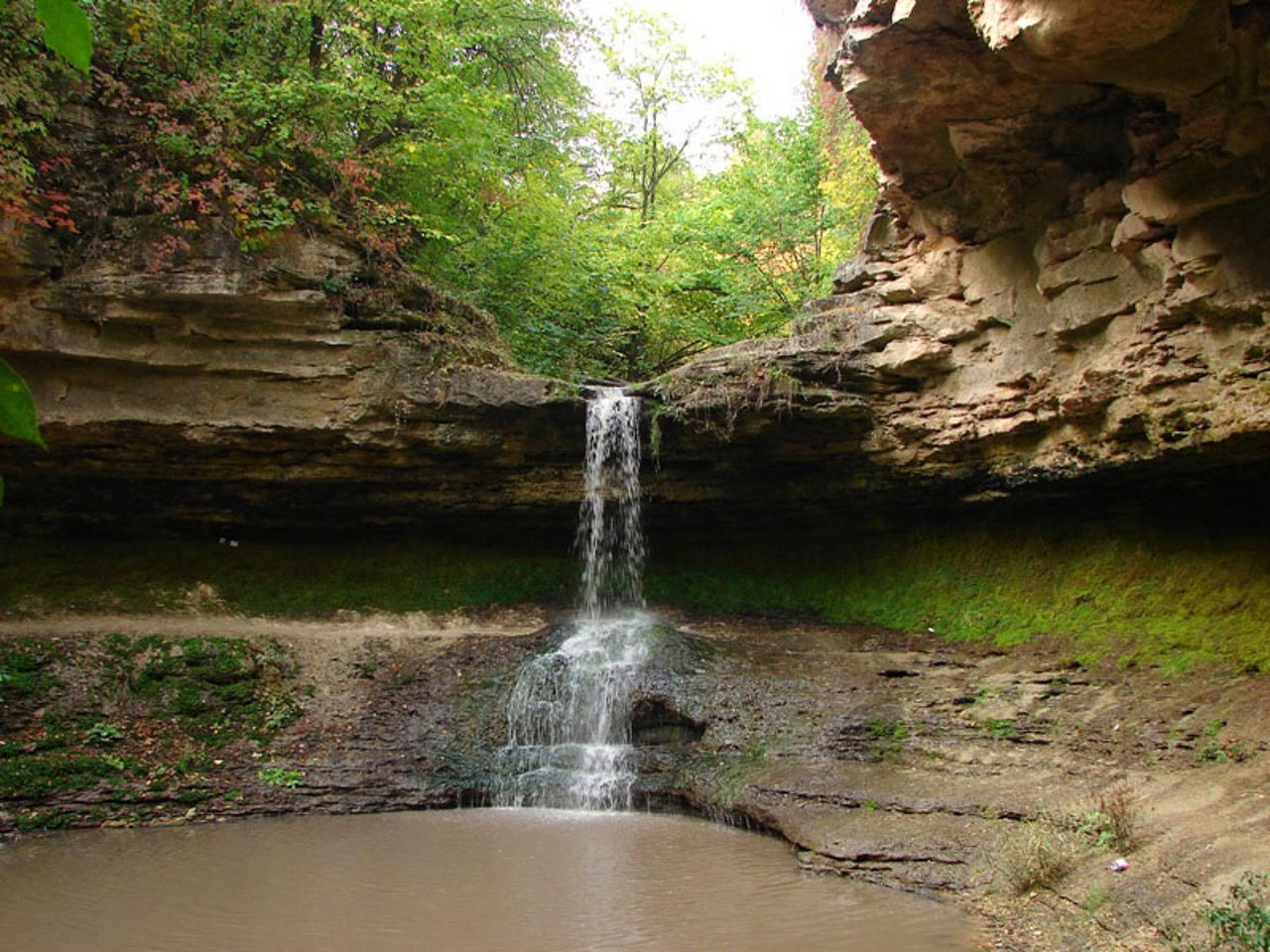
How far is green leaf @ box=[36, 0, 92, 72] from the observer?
3.82 ft

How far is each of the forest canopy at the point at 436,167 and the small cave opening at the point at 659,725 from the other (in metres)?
6.09

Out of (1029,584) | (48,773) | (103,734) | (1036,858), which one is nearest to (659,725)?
(1036,858)

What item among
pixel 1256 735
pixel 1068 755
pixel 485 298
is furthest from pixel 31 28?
pixel 1256 735

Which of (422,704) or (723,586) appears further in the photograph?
(723,586)

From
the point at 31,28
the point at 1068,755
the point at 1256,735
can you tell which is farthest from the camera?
the point at 31,28

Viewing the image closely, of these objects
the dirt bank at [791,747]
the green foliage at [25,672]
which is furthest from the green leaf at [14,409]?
the green foliage at [25,672]

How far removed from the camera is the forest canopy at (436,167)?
10906mm

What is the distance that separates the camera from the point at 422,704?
1062 cm

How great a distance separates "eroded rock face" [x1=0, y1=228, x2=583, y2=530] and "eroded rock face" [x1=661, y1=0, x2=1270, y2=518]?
237 centimetres

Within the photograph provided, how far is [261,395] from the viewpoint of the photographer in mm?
11375

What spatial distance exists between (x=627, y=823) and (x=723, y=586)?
5446 millimetres

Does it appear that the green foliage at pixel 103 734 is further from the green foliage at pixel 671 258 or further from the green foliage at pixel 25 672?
the green foliage at pixel 671 258

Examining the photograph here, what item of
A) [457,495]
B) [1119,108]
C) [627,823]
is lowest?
[627,823]

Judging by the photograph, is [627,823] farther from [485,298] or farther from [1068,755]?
[485,298]
